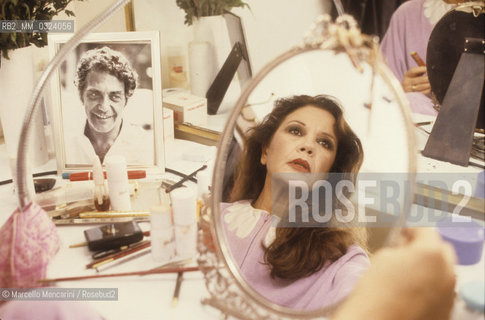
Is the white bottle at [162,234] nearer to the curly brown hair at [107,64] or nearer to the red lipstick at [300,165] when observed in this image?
the red lipstick at [300,165]

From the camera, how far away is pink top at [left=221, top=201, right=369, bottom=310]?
21.2 inches

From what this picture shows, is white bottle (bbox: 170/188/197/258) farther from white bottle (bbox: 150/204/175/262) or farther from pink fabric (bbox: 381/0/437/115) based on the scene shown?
pink fabric (bbox: 381/0/437/115)

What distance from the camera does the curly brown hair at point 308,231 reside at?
1.87 feet

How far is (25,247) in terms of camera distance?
0.53 meters

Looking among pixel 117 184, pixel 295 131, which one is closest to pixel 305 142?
pixel 295 131

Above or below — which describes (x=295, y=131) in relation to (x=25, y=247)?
above

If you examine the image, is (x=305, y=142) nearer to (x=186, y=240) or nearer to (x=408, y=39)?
(x=186, y=240)

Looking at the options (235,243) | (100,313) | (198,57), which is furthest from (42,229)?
(198,57)

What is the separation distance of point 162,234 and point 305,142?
0.24 metres

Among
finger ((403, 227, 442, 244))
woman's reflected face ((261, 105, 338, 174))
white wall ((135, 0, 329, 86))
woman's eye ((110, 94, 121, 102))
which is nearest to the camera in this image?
finger ((403, 227, 442, 244))

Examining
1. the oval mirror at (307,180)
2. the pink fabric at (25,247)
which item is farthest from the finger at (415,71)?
the pink fabric at (25,247)

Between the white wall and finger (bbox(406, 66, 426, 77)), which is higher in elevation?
the white wall

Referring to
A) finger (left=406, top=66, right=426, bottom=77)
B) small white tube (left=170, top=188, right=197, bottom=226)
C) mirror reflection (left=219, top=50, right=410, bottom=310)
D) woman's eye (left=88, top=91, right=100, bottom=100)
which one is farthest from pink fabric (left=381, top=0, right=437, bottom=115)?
woman's eye (left=88, top=91, right=100, bottom=100)

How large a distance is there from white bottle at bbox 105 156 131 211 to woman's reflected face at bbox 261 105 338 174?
0.99 ft
